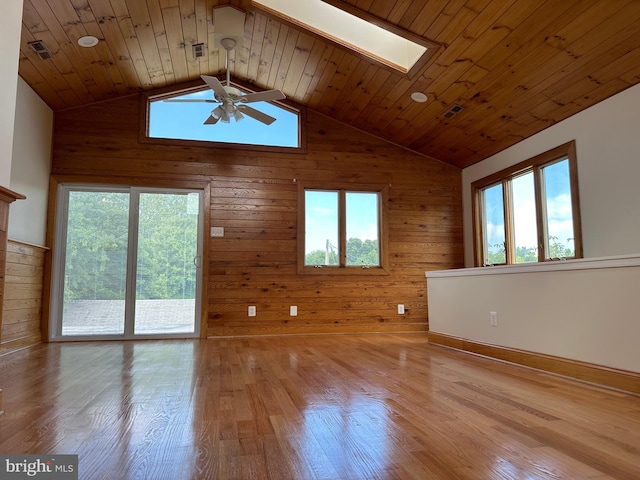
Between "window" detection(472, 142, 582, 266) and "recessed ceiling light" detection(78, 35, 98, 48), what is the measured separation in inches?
178

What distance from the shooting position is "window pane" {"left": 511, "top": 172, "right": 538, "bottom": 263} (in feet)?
14.8

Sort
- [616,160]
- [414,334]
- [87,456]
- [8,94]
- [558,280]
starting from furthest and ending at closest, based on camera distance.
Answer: [414,334], [616,160], [558,280], [8,94], [87,456]

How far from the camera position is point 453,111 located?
180 inches

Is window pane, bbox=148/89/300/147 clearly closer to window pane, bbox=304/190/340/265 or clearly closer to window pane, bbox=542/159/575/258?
window pane, bbox=304/190/340/265

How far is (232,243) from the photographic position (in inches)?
203

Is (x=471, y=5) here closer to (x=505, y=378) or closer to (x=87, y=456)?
(x=505, y=378)

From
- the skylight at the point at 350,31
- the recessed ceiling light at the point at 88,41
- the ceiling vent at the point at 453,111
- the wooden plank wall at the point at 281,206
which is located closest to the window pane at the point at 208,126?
the wooden plank wall at the point at 281,206

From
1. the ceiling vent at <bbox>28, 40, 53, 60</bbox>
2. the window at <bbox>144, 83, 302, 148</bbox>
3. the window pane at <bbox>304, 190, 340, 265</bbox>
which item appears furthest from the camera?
the window pane at <bbox>304, 190, 340, 265</bbox>

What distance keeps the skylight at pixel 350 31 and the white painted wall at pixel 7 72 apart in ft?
7.84

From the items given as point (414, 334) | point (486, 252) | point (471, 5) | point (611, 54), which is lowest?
point (414, 334)

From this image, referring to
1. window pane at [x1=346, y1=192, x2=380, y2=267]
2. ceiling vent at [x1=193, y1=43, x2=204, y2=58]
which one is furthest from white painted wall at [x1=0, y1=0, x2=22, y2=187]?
window pane at [x1=346, y1=192, x2=380, y2=267]

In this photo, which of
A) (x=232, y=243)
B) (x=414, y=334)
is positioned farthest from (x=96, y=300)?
(x=414, y=334)

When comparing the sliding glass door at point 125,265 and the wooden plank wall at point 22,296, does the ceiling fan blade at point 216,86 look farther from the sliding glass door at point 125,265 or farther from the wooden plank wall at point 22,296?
the wooden plank wall at point 22,296

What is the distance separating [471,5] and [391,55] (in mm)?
1155
